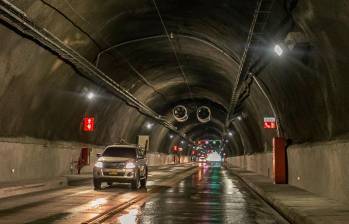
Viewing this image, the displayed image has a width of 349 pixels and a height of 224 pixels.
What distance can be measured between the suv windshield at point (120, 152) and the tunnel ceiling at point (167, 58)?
3.94 m

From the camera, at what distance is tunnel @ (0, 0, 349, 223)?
50.3ft

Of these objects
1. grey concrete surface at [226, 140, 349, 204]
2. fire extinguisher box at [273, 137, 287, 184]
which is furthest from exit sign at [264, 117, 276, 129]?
grey concrete surface at [226, 140, 349, 204]

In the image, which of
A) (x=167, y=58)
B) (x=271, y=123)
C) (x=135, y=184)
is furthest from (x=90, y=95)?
(x=271, y=123)

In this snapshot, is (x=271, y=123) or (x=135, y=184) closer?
(x=135, y=184)

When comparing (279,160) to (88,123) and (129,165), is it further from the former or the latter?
(88,123)

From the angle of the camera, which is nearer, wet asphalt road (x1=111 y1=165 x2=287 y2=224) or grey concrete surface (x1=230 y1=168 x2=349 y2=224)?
grey concrete surface (x1=230 y1=168 x2=349 y2=224)

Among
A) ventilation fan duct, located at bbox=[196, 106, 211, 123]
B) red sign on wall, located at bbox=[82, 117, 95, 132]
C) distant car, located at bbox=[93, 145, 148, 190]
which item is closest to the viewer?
distant car, located at bbox=[93, 145, 148, 190]

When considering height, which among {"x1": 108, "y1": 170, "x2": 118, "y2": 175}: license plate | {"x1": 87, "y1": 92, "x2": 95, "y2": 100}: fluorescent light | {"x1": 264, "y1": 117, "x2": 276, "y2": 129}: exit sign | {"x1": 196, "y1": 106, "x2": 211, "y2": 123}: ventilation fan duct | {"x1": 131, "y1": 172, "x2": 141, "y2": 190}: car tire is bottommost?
{"x1": 131, "y1": 172, "x2": 141, "y2": 190}: car tire

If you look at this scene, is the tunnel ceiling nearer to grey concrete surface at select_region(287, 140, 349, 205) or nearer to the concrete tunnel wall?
the concrete tunnel wall

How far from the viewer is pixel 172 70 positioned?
123ft

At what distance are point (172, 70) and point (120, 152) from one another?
14029 millimetres

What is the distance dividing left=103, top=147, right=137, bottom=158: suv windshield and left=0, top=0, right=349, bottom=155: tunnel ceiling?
3937 millimetres

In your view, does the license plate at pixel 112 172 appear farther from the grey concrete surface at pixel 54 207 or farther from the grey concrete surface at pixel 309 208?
the grey concrete surface at pixel 309 208

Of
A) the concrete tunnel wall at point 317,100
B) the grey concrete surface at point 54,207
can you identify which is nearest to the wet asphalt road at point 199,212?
the grey concrete surface at point 54,207
